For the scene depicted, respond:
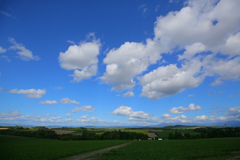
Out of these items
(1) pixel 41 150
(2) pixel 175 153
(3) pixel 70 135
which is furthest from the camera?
(3) pixel 70 135

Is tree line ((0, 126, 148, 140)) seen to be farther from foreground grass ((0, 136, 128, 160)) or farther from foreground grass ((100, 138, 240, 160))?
foreground grass ((100, 138, 240, 160))

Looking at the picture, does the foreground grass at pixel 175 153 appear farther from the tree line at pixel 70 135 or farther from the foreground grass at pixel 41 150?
the tree line at pixel 70 135

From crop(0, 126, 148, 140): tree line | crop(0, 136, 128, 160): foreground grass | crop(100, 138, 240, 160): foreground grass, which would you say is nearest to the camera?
crop(100, 138, 240, 160): foreground grass

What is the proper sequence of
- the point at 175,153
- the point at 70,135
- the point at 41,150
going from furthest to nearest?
the point at 70,135
the point at 41,150
the point at 175,153

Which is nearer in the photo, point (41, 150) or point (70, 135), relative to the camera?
point (41, 150)

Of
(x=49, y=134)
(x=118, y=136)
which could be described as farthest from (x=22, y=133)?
(x=118, y=136)

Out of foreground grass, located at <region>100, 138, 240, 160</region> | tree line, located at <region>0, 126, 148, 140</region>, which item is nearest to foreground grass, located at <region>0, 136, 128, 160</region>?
foreground grass, located at <region>100, 138, 240, 160</region>

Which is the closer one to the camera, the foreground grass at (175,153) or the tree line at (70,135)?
the foreground grass at (175,153)

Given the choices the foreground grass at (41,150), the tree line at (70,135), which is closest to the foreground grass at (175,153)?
the foreground grass at (41,150)

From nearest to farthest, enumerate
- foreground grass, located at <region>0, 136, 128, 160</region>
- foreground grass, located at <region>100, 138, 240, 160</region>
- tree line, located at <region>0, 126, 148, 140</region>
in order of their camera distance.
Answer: foreground grass, located at <region>100, 138, 240, 160</region>, foreground grass, located at <region>0, 136, 128, 160</region>, tree line, located at <region>0, 126, 148, 140</region>

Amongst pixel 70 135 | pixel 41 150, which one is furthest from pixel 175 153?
pixel 70 135

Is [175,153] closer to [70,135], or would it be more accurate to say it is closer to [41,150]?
[41,150]

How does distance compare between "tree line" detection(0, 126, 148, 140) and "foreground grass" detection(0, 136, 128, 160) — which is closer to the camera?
"foreground grass" detection(0, 136, 128, 160)

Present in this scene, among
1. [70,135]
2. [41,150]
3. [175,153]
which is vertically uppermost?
[175,153]
